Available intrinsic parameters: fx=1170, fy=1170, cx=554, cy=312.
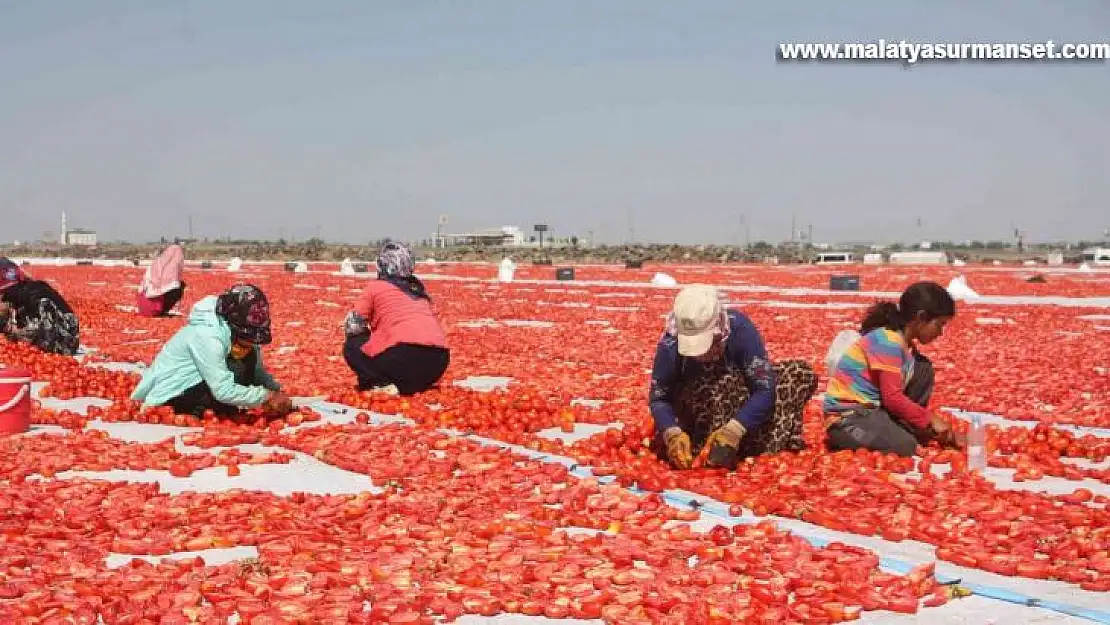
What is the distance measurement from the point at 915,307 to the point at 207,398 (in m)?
6.86

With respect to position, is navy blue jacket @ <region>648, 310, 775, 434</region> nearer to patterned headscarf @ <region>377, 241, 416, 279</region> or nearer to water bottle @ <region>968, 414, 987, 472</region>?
water bottle @ <region>968, 414, 987, 472</region>

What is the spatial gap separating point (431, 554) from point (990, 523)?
3.45m

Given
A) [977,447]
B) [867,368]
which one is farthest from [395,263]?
[977,447]

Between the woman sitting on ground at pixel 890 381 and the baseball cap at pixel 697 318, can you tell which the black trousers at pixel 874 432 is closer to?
the woman sitting on ground at pixel 890 381

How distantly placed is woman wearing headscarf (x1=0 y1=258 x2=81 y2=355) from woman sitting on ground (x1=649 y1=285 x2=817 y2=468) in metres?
11.5

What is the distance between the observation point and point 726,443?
8.84 metres

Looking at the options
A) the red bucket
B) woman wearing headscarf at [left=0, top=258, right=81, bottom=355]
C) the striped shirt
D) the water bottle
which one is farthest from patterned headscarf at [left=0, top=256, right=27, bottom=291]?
the water bottle

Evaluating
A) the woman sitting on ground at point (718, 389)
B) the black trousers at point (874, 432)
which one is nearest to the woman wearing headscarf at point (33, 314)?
the woman sitting on ground at point (718, 389)

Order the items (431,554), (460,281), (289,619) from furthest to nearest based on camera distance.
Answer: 1. (460,281)
2. (431,554)
3. (289,619)

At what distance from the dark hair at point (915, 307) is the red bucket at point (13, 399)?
7631mm

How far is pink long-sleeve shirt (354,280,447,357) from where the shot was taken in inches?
525

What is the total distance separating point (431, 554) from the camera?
21.6ft

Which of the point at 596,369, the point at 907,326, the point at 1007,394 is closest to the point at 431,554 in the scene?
the point at 907,326

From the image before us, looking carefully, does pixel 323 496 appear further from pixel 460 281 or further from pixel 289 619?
pixel 460 281
